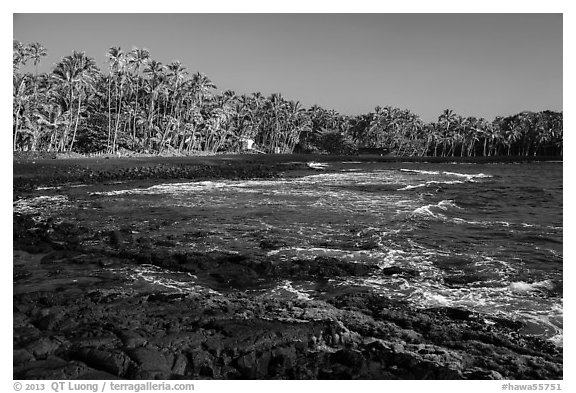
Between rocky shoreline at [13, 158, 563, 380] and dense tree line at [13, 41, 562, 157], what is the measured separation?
6673 mm

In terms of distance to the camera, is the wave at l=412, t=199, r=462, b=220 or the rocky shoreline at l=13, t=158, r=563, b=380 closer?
the rocky shoreline at l=13, t=158, r=563, b=380

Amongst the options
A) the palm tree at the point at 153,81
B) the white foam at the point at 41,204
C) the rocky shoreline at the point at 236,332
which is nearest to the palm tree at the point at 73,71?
the palm tree at the point at 153,81

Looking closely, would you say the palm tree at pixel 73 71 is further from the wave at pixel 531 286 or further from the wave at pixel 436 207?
the wave at pixel 531 286

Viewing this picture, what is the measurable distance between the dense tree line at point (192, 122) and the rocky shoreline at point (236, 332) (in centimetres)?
667

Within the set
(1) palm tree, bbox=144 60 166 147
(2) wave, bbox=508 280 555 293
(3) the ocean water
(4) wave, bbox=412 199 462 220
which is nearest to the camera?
(3) the ocean water

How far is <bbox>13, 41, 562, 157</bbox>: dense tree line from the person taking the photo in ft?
159

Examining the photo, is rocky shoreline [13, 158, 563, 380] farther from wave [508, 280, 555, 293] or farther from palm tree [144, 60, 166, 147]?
palm tree [144, 60, 166, 147]

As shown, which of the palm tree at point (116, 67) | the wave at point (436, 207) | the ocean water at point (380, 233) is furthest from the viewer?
the palm tree at point (116, 67)

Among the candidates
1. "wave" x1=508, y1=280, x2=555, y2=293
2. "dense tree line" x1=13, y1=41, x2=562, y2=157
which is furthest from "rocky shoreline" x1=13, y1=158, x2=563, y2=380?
"dense tree line" x1=13, y1=41, x2=562, y2=157

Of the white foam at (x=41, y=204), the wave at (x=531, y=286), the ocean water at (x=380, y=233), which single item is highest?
the white foam at (x=41, y=204)

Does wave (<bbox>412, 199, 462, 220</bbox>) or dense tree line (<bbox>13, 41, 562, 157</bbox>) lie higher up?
dense tree line (<bbox>13, 41, 562, 157</bbox>)

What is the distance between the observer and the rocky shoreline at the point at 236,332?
562 centimetres
